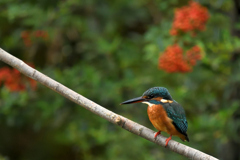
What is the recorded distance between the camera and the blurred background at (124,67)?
4.25 meters

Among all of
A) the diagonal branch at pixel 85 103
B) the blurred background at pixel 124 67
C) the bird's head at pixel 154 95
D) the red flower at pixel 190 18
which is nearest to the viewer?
the diagonal branch at pixel 85 103

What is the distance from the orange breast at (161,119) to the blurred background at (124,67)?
1191 mm

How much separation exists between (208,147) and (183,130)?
2.40m

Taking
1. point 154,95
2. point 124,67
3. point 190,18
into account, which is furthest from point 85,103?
point 124,67

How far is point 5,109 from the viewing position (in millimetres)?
4582

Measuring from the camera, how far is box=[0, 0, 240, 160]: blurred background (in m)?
4.25

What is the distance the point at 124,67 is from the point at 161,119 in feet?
8.49

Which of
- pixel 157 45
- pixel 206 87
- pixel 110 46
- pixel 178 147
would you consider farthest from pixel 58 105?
pixel 178 147

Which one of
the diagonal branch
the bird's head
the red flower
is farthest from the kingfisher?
the red flower

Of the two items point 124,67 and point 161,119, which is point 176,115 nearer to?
point 161,119

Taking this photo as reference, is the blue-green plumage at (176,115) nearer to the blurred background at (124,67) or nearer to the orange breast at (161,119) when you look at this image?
the orange breast at (161,119)

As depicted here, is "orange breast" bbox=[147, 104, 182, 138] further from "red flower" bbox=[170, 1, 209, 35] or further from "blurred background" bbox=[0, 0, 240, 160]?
"red flower" bbox=[170, 1, 209, 35]

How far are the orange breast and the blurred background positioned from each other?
1.19m

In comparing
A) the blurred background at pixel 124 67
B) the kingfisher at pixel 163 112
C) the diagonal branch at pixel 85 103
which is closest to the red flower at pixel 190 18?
the blurred background at pixel 124 67
